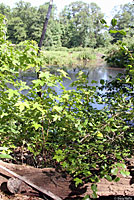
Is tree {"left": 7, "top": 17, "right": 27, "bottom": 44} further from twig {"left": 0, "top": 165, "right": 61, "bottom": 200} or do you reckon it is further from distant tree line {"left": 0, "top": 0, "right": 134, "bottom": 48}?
twig {"left": 0, "top": 165, "right": 61, "bottom": 200}

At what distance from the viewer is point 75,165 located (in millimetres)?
1299

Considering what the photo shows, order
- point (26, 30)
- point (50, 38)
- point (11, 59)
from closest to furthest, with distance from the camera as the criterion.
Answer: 1. point (11, 59)
2. point (50, 38)
3. point (26, 30)

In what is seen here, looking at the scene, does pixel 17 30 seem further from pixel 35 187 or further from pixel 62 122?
pixel 35 187

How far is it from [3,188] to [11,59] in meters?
1.11

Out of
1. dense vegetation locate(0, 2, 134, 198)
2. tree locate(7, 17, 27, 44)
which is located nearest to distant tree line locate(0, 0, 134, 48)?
tree locate(7, 17, 27, 44)

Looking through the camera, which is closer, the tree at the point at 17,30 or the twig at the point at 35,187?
the twig at the point at 35,187

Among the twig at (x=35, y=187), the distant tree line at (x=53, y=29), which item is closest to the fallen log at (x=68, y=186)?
the twig at (x=35, y=187)

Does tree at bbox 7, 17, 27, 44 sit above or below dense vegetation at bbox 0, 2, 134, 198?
above

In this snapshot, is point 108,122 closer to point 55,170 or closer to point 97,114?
point 97,114

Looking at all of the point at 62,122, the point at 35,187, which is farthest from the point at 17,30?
the point at 35,187

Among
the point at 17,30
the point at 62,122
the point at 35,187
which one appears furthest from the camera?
the point at 17,30

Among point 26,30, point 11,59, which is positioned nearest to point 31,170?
point 11,59

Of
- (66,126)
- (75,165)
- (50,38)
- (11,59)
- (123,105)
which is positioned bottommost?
(75,165)

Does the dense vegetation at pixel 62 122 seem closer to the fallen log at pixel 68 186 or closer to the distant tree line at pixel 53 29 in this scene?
the fallen log at pixel 68 186
